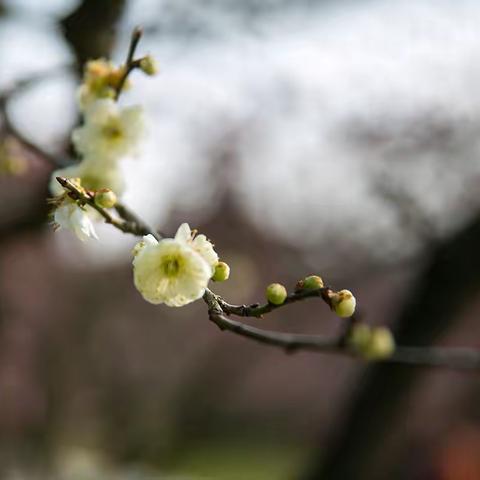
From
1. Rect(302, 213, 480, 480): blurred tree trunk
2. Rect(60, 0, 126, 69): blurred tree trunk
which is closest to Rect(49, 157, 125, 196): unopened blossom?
Rect(60, 0, 126, 69): blurred tree trunk

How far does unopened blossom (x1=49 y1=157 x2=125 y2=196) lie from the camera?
1.66 m

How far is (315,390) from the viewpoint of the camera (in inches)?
760

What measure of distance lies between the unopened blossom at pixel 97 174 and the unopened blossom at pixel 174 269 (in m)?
0.53

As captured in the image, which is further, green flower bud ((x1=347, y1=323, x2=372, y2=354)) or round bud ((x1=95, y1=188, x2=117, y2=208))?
green flower bud ((x1=347, y1=323, x2=372, y2=354))

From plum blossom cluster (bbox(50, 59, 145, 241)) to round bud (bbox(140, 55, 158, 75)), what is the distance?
0.08m

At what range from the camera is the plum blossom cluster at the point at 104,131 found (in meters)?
1.69

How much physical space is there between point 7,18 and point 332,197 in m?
3.99

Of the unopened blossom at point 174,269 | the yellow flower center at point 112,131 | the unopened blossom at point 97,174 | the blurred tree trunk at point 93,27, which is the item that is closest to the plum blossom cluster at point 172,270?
the unopened blossom at point 174,269

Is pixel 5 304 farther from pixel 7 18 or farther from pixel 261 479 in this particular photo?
pixel 261 479

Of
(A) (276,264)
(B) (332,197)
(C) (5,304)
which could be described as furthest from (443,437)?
(C) (5,304)

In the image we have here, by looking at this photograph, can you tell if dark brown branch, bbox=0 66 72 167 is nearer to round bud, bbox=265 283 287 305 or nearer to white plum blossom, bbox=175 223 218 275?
white plum blossom, bbox=175 223 218 275

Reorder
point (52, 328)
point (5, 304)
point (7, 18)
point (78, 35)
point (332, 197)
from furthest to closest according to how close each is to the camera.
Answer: point (52, 328), point (332, 197), point (5, 304), point (7, 18), point (78, 35)

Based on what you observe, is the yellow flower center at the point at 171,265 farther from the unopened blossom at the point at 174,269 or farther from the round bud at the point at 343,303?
the round bud at the point at 343,303

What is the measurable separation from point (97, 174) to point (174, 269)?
2.09ft
